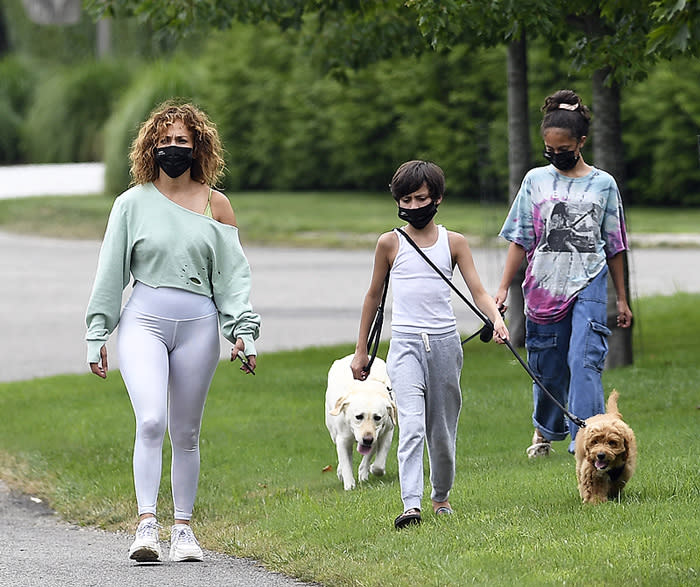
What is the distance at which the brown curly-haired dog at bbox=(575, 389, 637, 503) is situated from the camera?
5.84 meters

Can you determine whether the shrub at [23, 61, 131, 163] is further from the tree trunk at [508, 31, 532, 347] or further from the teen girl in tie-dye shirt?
the teen girl in tie-dye shirt

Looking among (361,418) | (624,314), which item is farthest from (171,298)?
(624,314)

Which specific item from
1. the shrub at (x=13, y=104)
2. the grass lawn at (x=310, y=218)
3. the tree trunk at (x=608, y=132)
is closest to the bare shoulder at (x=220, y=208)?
the tree trunk at (x=608, y=132)

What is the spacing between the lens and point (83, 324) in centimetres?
1619

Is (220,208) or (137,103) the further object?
(137,103)

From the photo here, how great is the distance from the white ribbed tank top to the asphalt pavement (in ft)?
3.94

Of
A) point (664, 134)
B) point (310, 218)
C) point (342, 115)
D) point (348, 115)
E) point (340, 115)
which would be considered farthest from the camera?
point (340, 115)

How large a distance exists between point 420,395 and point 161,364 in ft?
3.61

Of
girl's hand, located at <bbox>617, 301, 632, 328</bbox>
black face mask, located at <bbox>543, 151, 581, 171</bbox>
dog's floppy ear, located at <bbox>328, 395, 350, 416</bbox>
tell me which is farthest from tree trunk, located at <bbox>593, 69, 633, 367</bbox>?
dog's floppy ear, located at <bbox>328, 395, 350, 416</bbox>

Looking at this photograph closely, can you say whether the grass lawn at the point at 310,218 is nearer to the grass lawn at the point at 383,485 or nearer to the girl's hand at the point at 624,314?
the grass lawn at the point at 383,485

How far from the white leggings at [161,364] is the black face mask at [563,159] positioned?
6.35 ft

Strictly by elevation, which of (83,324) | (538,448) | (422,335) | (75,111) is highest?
(75,111)

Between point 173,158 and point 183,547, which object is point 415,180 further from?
point 183,547

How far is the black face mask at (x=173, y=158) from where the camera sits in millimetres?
5816
